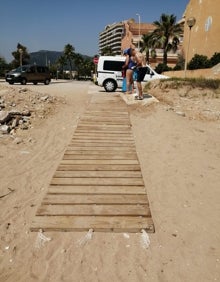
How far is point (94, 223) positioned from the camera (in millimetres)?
3730

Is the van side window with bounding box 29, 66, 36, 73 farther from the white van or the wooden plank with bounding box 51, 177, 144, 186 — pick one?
the wooden plank with bounding box 51, 177, 144, 186

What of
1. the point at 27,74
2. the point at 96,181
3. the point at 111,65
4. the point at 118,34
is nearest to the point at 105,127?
the point at 96,181

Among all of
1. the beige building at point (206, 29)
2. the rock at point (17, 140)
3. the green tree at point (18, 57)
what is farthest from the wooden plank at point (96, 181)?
the green tree at point (18, 57)

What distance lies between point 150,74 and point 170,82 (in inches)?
150

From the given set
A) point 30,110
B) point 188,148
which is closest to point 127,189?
point 188,148

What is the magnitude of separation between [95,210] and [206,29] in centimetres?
3379

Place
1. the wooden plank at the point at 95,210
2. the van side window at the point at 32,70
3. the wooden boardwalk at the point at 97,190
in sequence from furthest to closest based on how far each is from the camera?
the van side window at the point at 32,70
the wooden plank at the point at 95,210
the wooden boardwalk at the point at 97,190

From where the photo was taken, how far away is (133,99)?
11.4m

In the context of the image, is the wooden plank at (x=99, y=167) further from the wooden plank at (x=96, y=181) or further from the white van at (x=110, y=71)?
the white van at (x=110, y=71)

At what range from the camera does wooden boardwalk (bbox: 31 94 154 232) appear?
375cm

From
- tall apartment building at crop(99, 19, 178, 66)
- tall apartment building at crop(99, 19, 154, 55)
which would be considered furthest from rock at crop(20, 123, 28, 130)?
tall apartment building at crop(99, 19, 154, 55)

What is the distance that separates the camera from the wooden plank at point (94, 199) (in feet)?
13.8

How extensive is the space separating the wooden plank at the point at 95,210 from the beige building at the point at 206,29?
27866 millimetres

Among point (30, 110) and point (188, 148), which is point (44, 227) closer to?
point (188, 148)
